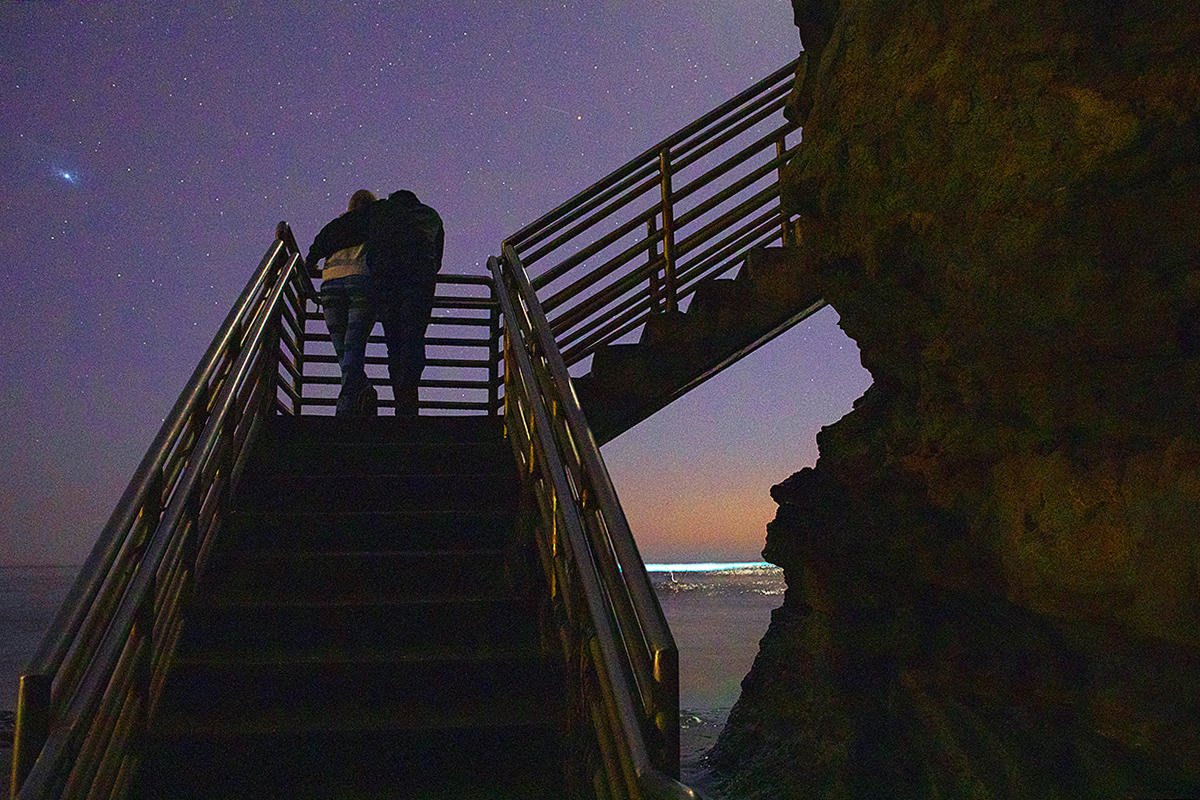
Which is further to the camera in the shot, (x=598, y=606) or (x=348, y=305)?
(x=348, y=305)

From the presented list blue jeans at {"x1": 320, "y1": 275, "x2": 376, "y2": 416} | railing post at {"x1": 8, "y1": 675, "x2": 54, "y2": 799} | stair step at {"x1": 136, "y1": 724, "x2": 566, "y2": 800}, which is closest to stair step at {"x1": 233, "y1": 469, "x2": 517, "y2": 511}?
stair step at {"x1": 136, "y1": 724, "x2": 566, "y2": 800}

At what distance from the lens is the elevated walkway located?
2.02 m

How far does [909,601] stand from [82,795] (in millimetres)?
3528

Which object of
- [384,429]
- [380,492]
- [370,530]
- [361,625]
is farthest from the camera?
[384,429]

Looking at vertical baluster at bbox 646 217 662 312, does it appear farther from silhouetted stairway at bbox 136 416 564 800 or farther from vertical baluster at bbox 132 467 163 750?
vertical baluster at bbox 132 467 163 750

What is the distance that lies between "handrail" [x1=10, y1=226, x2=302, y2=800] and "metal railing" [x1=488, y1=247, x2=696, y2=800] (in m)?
1.23

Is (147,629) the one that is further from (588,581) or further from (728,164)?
(728,164)

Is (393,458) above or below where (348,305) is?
below

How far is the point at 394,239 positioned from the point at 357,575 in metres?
2.77

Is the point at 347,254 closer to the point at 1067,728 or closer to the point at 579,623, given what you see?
the point at 579,623

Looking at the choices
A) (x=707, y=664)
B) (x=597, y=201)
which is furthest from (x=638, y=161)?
(x=707, y=664)

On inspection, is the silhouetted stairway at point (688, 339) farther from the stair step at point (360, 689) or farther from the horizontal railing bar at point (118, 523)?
the stair step at point (360, 689)

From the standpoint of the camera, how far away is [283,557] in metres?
3.35

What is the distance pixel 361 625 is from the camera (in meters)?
3.07
